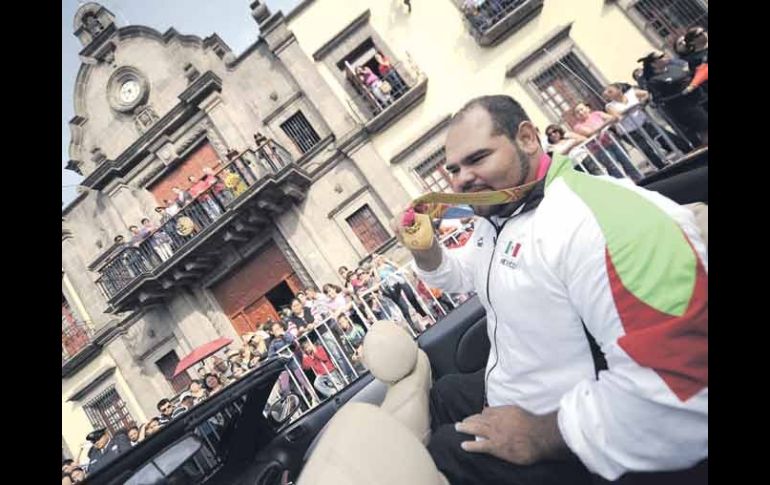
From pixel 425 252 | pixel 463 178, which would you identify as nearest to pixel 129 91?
pixel 425 252

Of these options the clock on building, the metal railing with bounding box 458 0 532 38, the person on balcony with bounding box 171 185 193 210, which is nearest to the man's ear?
the metal railing with bounding box 458 0 532 38

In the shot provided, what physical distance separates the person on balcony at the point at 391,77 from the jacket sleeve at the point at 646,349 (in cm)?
1058

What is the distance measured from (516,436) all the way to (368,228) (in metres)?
9.86

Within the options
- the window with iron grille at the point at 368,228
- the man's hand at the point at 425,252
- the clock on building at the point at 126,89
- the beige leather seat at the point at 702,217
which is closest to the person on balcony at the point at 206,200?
the window with iron grille at the point at 368,228

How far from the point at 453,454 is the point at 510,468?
187mm

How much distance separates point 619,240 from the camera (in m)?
1.02

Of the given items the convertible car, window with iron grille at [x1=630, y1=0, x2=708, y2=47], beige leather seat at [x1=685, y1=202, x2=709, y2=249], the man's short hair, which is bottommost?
beige leather seat at [x1=685, y1=202, x2=709, y2=249]

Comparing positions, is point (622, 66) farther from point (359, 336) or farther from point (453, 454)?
point (453, 454)

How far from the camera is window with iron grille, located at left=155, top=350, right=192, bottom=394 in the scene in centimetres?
1229

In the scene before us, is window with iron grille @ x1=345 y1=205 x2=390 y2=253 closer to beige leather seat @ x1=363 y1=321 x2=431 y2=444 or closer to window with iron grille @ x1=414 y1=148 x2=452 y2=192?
window with iron grille @ x1=414 y1=148 x2=452 y2=192

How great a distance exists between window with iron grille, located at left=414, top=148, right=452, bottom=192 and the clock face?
9.97 m

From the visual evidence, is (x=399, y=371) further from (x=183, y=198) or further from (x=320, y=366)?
(x=183, y=198)

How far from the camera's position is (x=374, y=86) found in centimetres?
1075
